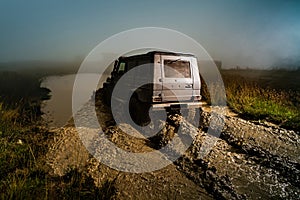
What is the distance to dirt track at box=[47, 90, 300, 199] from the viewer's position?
365 centimetres

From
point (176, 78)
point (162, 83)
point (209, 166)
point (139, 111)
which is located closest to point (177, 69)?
point (176, 78)

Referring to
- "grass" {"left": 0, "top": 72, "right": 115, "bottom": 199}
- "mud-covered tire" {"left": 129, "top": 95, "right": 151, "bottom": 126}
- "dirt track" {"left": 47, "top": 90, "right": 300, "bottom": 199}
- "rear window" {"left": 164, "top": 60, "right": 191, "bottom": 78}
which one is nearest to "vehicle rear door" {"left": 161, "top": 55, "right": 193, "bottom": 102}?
"rear window" {"left": 164, "top": 60, "right": 191, "bottom": 78}

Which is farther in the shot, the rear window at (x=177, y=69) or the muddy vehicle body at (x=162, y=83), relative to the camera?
the rear window at (x=177, y=69)

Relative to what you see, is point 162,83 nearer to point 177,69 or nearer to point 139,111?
point 177,69

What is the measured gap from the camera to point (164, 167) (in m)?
4.51

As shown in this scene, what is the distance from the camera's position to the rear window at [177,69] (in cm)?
660

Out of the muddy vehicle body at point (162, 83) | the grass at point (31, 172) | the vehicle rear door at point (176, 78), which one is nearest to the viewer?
the grass at point (31, 172)

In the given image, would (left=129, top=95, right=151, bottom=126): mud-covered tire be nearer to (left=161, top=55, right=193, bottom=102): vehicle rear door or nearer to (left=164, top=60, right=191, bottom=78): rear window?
(left=161, top=55, right=193, bottom=102): vehicle rear door

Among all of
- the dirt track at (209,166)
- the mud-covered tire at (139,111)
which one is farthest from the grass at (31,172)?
the mud-covered tire at (139,111)

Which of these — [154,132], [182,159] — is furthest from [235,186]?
[154,132]

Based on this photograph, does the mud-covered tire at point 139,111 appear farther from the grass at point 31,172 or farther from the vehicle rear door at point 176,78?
the grass at point 31,172

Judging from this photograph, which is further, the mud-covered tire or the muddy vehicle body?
the mud-covered tire

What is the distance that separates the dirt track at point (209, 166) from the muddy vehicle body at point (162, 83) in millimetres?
911

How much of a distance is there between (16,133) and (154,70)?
377 cm
